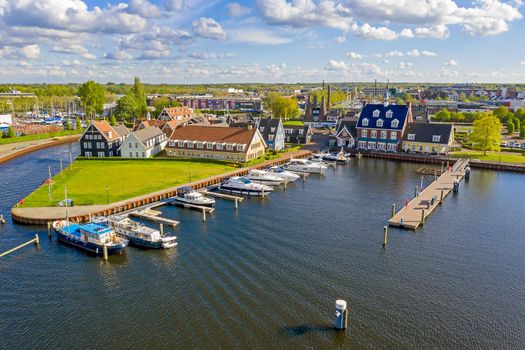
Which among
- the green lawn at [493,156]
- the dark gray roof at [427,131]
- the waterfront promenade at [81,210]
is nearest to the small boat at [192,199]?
the waterfront promenade at [81,210]

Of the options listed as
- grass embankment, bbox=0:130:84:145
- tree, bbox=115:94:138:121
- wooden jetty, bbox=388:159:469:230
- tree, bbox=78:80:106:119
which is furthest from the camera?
tree, bbox=78:80:106:119

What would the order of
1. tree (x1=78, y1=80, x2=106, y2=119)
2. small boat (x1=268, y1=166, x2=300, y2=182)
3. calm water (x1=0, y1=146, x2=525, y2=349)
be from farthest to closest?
tree (x1=78, y1=80, x2=106, y2=119) < small boat (x1=268, y1=166, x2=300, y2=182) < calm water (x1=0, y1=146, x2=525, y2=349)

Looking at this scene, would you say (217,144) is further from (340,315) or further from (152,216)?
(340,315)

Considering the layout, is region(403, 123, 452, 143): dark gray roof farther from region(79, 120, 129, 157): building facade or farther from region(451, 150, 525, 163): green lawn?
region(79, 120, 129, 157): building facade

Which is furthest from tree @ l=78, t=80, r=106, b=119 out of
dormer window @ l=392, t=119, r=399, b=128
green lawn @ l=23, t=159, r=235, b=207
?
dormer window @ l=392, t=119, r=399, b=128

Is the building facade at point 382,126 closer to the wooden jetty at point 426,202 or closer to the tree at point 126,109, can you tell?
the wooden jetty at point 426,202

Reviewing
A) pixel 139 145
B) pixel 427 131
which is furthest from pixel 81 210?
pixel 427 131
